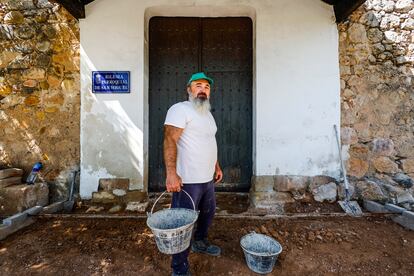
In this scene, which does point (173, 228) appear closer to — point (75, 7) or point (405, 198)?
point (75, 7)

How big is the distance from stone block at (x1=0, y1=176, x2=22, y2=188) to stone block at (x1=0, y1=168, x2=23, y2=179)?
0.13 ft

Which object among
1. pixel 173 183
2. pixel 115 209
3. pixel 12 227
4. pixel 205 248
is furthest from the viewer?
pixel 115 209

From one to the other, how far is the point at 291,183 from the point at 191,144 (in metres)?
1.92

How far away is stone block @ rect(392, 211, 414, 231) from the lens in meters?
2.68

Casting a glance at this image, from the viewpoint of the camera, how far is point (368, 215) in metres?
2.82

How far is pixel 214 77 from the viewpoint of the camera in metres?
3.71

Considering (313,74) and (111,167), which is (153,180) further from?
(313,74)

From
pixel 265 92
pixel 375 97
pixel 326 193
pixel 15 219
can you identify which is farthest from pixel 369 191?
pixel 15 219

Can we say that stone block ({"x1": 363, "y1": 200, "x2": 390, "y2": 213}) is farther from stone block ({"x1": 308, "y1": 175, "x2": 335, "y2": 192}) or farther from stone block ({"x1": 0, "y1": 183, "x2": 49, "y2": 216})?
stone block ({"x1": 0, "y1": 183, "x2": 49, "y2": 216})

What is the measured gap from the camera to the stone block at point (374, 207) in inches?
117

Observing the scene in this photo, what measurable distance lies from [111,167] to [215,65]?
2.06 meters

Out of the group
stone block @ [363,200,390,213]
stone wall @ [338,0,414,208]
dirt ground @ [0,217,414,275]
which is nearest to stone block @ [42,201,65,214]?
dirt ground @ [0,217,414,275]

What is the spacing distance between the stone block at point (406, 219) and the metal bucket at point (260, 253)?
5.47ft

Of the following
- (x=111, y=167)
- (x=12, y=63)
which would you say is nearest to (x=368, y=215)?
(x=111, y=167)
